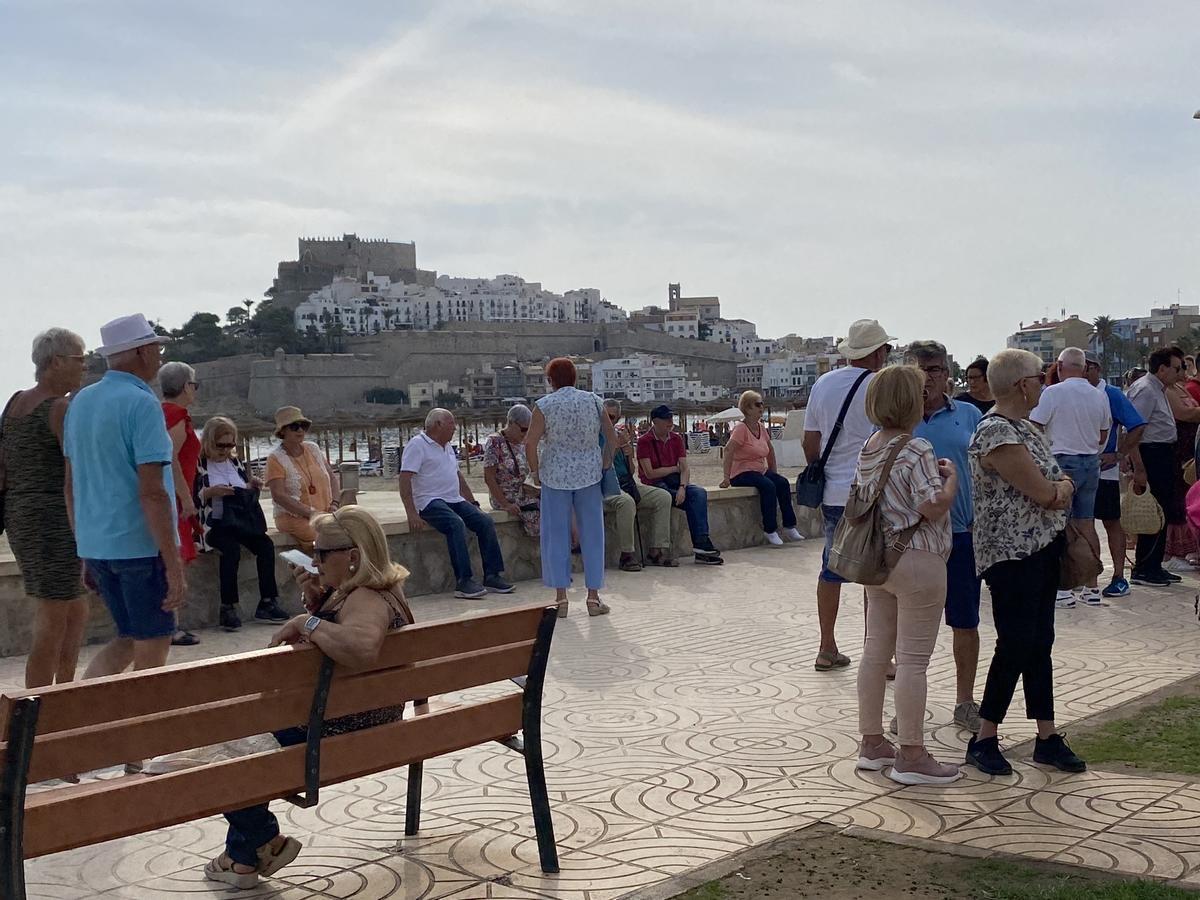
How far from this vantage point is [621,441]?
1259 cm

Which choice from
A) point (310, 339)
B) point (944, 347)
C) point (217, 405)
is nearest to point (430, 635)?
point (944, 347)

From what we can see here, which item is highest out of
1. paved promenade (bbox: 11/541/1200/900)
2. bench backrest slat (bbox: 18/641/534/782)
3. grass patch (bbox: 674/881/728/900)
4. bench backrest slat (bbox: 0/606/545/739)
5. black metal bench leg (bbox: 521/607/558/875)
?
bench backrest slat (bbox: 0/606/545/739)

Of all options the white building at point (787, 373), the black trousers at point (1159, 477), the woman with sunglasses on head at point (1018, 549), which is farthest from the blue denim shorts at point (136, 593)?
the white building at point (787, 373)

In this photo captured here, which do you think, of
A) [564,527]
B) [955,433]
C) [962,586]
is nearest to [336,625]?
[962,586]

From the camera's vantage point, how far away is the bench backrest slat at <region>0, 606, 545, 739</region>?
3.20m

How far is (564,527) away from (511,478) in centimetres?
232

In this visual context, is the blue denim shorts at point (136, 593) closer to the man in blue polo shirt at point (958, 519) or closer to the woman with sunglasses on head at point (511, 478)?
the man in blue polo shirt at point (958, 519)

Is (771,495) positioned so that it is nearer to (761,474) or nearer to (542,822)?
(761,474)

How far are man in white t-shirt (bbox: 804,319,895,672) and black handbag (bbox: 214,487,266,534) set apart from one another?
406cm

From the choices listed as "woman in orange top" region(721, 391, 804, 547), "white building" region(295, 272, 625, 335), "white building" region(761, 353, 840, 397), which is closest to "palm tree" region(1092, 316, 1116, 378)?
"white building" region(761, 353, 840, 397)

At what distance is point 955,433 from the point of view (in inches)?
241

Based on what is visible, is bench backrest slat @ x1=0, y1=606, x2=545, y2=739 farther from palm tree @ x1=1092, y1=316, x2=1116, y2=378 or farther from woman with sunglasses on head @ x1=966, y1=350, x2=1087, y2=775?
palm tree @ x1=1092, y1=316, x2=1116, y2=378

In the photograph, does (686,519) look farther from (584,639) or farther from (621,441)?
(584,639)

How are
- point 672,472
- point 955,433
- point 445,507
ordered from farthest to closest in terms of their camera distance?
point 672,472, point 445,507, point 955,433
